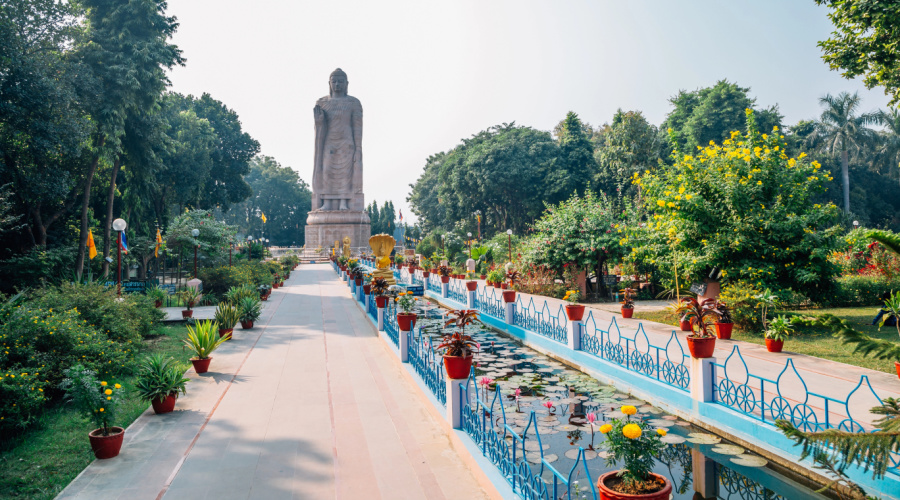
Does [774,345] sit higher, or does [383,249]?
[383,249]

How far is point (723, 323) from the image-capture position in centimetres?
1026

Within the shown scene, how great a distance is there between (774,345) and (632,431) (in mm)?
7444

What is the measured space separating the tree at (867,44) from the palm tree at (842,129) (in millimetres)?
33515

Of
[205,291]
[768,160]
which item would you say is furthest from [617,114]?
[205,291]

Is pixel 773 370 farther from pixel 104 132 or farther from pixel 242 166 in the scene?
pixel 242 166

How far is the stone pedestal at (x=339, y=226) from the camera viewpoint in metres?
47.2

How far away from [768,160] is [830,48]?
14.3 feet

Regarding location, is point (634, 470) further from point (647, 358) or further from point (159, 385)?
point (159, 385)

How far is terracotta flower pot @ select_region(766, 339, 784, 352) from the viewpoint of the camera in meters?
8.95

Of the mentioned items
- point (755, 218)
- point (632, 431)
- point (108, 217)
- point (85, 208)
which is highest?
point (85, 208)

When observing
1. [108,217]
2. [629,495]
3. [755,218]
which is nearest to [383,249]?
[108,217]

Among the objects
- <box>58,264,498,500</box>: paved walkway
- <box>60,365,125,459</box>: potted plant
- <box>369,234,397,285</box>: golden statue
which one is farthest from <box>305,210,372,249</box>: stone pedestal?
<box>60,365,125,459</box>: potted plant

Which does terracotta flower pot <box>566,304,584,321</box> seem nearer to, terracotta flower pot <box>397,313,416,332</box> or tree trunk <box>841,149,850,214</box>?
terracotta flower pot <box>397,313,416,332</box>

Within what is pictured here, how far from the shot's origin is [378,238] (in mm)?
19625
